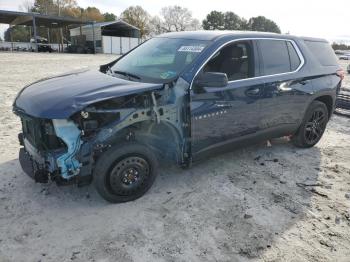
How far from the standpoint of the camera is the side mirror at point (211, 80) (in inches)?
144

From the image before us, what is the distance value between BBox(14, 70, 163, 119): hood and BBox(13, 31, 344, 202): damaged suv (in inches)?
0.4

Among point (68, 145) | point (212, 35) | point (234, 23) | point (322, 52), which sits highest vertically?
point (234, 23)

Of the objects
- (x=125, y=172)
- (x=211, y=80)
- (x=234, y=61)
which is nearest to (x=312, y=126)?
(x=234, y=61)

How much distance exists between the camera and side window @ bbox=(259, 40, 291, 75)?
14.8 feet

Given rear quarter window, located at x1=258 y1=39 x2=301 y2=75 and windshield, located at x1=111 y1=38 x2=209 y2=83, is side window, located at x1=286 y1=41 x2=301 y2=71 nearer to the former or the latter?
rear quarter window, located at x1=258 y1=39 x2=301 y2=75

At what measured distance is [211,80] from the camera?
12.1ft

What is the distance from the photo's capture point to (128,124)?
3467 millimetres

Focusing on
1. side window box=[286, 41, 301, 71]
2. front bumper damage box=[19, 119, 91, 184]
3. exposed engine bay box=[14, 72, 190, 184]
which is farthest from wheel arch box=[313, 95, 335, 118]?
front bumper damage box=[19, 119, 91, 184]

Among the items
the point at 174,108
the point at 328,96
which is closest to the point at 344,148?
the point at 328,96

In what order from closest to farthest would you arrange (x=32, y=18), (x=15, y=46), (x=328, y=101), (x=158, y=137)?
(x=158, y=137), (x=328, y=101), (x=32, y=18), (x=15, y=46)

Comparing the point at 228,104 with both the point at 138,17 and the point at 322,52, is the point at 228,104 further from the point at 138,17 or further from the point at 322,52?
the point at 138,17

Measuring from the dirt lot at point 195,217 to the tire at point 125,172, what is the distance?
149 millimetres

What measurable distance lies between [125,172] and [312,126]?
3497 mm

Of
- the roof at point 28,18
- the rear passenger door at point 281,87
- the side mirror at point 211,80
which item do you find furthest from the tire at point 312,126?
the roof at point 28,18
